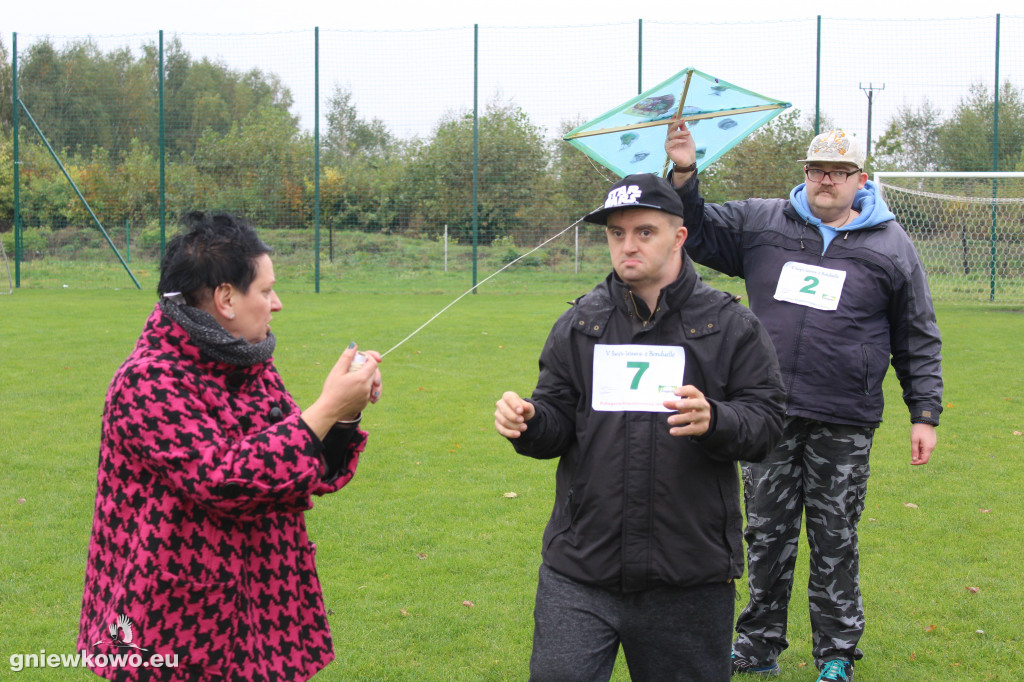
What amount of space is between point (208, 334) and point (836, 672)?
299 cm

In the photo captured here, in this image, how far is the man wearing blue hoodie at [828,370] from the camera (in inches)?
156

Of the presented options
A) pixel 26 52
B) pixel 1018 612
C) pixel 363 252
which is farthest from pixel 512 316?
pixel 26 52

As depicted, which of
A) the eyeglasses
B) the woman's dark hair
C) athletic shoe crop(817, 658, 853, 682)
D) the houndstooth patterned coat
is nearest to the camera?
the houndstooth patterned coat

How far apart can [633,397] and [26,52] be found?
2596cm

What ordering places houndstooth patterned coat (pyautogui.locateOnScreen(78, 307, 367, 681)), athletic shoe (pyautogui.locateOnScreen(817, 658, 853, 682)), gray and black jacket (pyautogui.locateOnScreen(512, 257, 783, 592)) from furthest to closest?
athletic shoe (pyautogui.locateOnScreen(817, 658, 853, 682)), gray and black jacket (pyautogui.locateOnScreen(512, 257, 783, 592)), houndstooth patterned coat (pyautogui.locateOnScreen(78, 307, 367, 681))

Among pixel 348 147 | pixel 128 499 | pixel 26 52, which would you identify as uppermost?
pixel 26 52

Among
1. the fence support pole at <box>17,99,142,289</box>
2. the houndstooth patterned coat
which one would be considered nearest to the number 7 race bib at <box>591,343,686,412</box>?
the houndstooth patterned coat

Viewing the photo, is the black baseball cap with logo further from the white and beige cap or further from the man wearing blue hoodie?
the white and beige cap

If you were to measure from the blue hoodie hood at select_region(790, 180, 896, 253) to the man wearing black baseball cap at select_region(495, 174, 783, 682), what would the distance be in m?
1.48

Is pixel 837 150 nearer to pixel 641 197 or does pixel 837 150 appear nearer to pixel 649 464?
pixel 641 197

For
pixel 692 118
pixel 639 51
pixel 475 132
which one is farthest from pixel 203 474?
pixel 639 51

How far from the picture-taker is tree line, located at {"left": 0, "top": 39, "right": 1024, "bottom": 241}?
72.4 feet

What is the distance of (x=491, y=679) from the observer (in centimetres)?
398

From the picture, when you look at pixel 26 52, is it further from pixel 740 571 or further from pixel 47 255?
pixel 740 571
